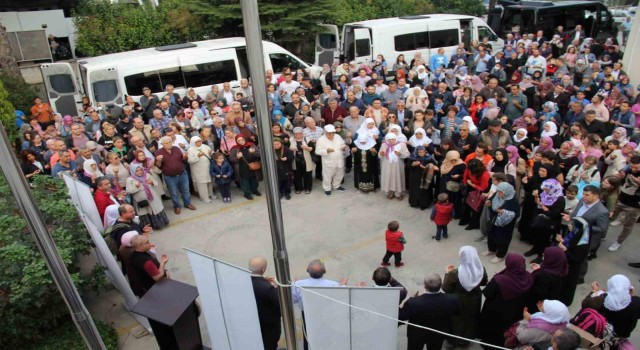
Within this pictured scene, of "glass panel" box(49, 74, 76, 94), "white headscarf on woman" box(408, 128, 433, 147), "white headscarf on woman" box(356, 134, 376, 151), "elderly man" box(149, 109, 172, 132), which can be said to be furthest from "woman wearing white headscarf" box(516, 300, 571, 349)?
"glass panel" box(49, 74, 76, 94)

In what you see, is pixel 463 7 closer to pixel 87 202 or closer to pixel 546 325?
pixel 87 202

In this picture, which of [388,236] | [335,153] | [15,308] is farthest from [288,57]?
[15,308]

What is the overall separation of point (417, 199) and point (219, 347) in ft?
16.0

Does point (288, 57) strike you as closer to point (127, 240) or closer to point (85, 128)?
point (85, 128)

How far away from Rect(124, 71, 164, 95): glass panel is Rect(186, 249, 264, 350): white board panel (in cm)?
863

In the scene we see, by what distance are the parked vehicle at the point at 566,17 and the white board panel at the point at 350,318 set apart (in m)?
16.7

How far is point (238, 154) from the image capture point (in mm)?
8945

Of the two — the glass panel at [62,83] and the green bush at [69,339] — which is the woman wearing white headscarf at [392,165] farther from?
the glass panel at [62,83]

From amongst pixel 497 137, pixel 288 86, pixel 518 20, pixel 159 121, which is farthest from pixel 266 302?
pixel 518 20

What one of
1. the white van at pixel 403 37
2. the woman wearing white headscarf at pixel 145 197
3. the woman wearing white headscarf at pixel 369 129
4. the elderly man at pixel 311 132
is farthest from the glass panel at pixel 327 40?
the woman wearing white headscarf at pixel 145 197

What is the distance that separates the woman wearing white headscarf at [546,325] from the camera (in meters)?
4.28

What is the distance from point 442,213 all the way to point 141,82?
8.25 m

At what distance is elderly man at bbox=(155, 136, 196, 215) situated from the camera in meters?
8.45

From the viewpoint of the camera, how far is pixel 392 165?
8.74 metres
